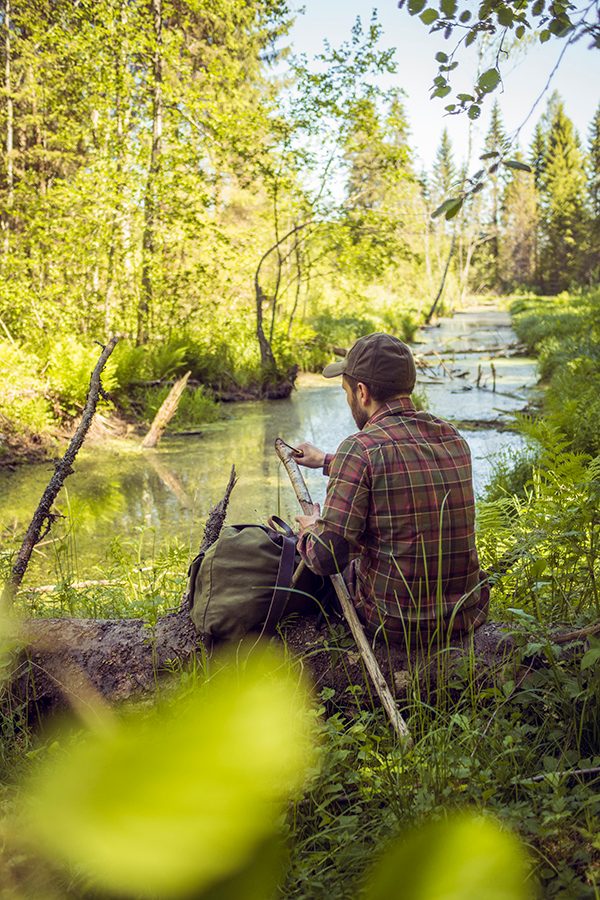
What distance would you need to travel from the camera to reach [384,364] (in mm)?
2613

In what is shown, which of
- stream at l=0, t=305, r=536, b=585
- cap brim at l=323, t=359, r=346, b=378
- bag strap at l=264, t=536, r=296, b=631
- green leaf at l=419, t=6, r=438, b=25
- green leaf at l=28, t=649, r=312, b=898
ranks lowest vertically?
stream at l=0, t=305, r=536, b=585

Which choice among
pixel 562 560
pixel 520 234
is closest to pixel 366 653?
pixel 562 560

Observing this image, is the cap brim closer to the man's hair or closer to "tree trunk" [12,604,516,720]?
the man's hair

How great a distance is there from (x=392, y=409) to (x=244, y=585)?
0.86 metres

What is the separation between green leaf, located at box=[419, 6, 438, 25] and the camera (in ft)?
6.94

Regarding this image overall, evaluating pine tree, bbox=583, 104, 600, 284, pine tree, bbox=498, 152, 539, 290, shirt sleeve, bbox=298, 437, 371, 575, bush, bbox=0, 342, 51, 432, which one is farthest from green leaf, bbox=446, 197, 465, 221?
pine tree, bbox=498, 152, 539, 290

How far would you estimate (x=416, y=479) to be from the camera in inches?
96.6

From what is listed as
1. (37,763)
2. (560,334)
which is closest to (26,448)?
(37,763)

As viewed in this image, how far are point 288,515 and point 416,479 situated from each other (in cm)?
413

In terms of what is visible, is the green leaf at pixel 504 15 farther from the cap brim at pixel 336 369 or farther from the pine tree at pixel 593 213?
the pine tree at pixel 593 213

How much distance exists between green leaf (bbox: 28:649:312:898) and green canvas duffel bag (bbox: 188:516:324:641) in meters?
1.95

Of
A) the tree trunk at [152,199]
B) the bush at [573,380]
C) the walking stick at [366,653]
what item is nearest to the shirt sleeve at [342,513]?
the walking stick at [366,653]

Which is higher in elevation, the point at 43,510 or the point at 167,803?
the point at 167,803

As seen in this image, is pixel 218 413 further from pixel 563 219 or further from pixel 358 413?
pixel 563 219
